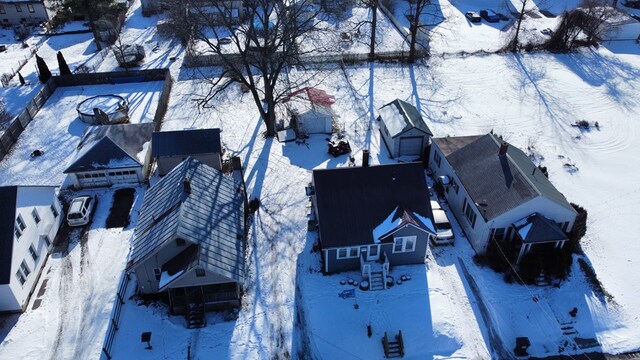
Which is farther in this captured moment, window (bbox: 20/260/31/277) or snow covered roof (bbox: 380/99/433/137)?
snow covered roof (bbox: 380/99/433/137)

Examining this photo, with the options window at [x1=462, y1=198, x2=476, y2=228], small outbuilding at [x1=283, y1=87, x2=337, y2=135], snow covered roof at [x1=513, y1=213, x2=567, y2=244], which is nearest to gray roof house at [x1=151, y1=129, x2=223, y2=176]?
small outbuilding at [x1=283, y1=87, x2=337, y2=135]

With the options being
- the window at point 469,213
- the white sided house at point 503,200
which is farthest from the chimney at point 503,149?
the window at point 469,213

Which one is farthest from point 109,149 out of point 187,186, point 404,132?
point 404,132

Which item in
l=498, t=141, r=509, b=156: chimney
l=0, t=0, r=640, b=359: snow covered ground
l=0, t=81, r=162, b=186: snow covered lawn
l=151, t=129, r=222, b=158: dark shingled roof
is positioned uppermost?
l=498, t=141, r=509, b=156: chimney

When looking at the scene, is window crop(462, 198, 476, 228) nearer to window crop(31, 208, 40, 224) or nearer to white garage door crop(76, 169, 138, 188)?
white garage door crop(76, 169, 138, 188)

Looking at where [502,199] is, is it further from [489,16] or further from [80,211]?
[489,16]

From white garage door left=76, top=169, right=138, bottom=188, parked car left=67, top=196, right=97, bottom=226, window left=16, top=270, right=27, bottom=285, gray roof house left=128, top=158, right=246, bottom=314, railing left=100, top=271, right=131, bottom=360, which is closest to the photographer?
railing left=100, top=271, right=131, bottom=360

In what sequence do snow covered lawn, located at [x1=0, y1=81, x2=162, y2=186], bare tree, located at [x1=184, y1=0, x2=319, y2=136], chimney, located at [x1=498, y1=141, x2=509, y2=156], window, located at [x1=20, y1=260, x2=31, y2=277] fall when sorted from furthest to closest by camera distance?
snow covered lawn, located at [x1=0, y1=81, x2=162, y2=186], bare tree, located at [x1=184, y1=0, x2=319, y2=136], chimney, located at [x1=498, y1=141, x2=509, y2=156], window, located at [x1=20, y1=260, x2=31, y2=277]
